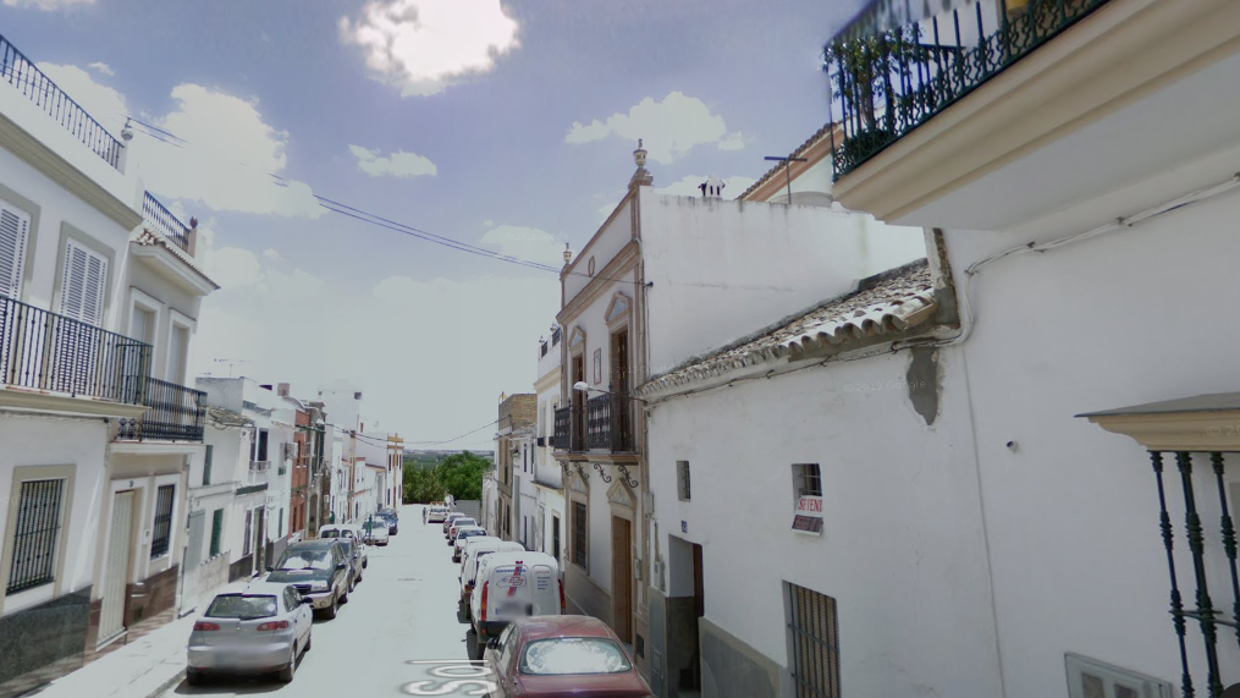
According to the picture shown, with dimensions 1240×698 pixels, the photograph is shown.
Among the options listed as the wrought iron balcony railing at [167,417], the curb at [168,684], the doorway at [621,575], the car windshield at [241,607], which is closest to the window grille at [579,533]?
the doorway at [621,575]

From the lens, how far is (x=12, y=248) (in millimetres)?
8906

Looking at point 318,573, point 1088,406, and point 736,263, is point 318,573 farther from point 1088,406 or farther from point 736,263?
point 1088,406

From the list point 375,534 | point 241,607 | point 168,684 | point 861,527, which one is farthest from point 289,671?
point 375,534

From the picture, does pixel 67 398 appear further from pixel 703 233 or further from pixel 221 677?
pixel 703 233

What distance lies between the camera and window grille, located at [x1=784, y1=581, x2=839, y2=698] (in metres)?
6.55

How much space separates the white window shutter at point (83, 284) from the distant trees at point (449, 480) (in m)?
54.9

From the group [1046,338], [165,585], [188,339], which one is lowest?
[165,585]

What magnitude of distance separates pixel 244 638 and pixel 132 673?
6.54 ft

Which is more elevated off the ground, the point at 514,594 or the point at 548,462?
the point at 548,462

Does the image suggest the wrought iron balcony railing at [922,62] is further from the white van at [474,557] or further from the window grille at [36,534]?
the white van at [474,557]

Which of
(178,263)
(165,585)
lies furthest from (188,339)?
(165,585)

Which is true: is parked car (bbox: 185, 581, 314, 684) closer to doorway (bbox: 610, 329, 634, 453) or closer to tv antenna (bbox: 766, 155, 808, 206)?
doorway (bbox: 610, 329, 634, 453)

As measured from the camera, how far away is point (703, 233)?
11.9 metres

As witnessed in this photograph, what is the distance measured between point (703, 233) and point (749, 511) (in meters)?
5.52
